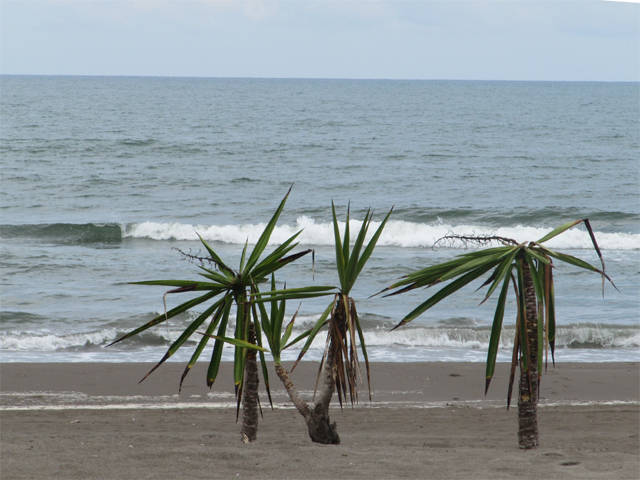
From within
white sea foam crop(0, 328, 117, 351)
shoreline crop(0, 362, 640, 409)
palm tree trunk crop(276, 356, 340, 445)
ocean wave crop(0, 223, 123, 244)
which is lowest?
shoreline crop(0, 362, 640, 409)

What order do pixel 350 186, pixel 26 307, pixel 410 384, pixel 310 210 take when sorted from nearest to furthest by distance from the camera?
pixel 410 384, pixel 26 307, pixel 310 210, pixel 350 186

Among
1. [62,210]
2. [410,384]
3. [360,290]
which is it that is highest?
[62,210]

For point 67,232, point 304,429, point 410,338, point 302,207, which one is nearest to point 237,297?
point 304,429

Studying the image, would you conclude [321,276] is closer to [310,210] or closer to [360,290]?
[360,290]

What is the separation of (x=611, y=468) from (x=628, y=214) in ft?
63.5

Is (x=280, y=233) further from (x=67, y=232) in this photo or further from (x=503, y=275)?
(x=503, y=275)

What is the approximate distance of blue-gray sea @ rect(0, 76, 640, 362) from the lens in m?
9.62

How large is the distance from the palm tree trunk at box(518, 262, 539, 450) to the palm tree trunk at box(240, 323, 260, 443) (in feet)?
5.99

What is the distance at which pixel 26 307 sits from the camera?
10781 millimetres

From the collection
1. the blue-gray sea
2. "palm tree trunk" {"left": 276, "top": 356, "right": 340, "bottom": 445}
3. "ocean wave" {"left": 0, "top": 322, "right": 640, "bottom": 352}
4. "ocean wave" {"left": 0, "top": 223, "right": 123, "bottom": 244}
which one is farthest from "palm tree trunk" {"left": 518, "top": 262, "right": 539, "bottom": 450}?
"ocean wave" {"left": 0, "top": 223, "right": 123, "bottom": 244}

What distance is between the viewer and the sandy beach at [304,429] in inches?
143

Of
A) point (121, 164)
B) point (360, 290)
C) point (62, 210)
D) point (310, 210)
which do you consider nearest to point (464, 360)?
point (360, 290)

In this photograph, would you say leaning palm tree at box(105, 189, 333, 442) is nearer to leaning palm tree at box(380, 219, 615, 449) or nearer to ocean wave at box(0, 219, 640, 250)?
leaning palm tree at box(380, 219, 615, 449)

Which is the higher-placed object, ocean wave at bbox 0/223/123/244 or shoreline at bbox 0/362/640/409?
ocean wave at bbox 0/223/123/244
